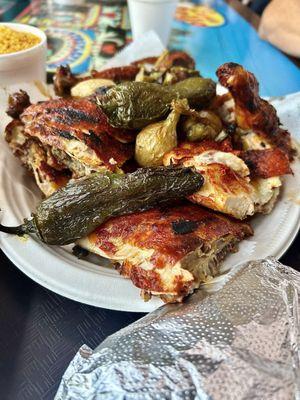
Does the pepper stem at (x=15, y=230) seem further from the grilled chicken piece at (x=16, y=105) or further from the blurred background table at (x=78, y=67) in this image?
the grilled chicken piece at (x=16, y=105)

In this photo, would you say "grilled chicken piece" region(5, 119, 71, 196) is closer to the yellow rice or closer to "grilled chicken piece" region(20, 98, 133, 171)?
"grilled chicken piece" region(20, 98, 133, 171)

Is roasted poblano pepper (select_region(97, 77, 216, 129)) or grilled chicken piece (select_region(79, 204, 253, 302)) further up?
roasted poblano pepper (select_region(97, 77, 216, 129))

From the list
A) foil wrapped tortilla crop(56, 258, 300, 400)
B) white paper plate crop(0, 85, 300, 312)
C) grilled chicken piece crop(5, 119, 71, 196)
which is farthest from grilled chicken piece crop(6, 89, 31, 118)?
foil wrapped tortilla crop(56, 258, 300, 400)

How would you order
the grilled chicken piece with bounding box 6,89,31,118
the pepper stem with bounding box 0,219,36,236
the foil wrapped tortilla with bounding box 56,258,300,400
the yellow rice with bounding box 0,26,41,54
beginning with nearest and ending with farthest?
1. the foil wrapped tortilla with bounding box 56,258,300,400
2. the pepper stem with bounding box 0,219,36,236
3. the grilled chicken piece with bounding box 6,89,31,118
4. the yellow rice with bounding box 0,26,41,54

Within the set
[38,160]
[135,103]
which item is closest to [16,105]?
[38,160]

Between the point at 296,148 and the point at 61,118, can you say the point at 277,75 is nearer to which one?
the point at 296,148

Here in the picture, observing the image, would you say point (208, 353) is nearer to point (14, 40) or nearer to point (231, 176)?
point (231, 176)
